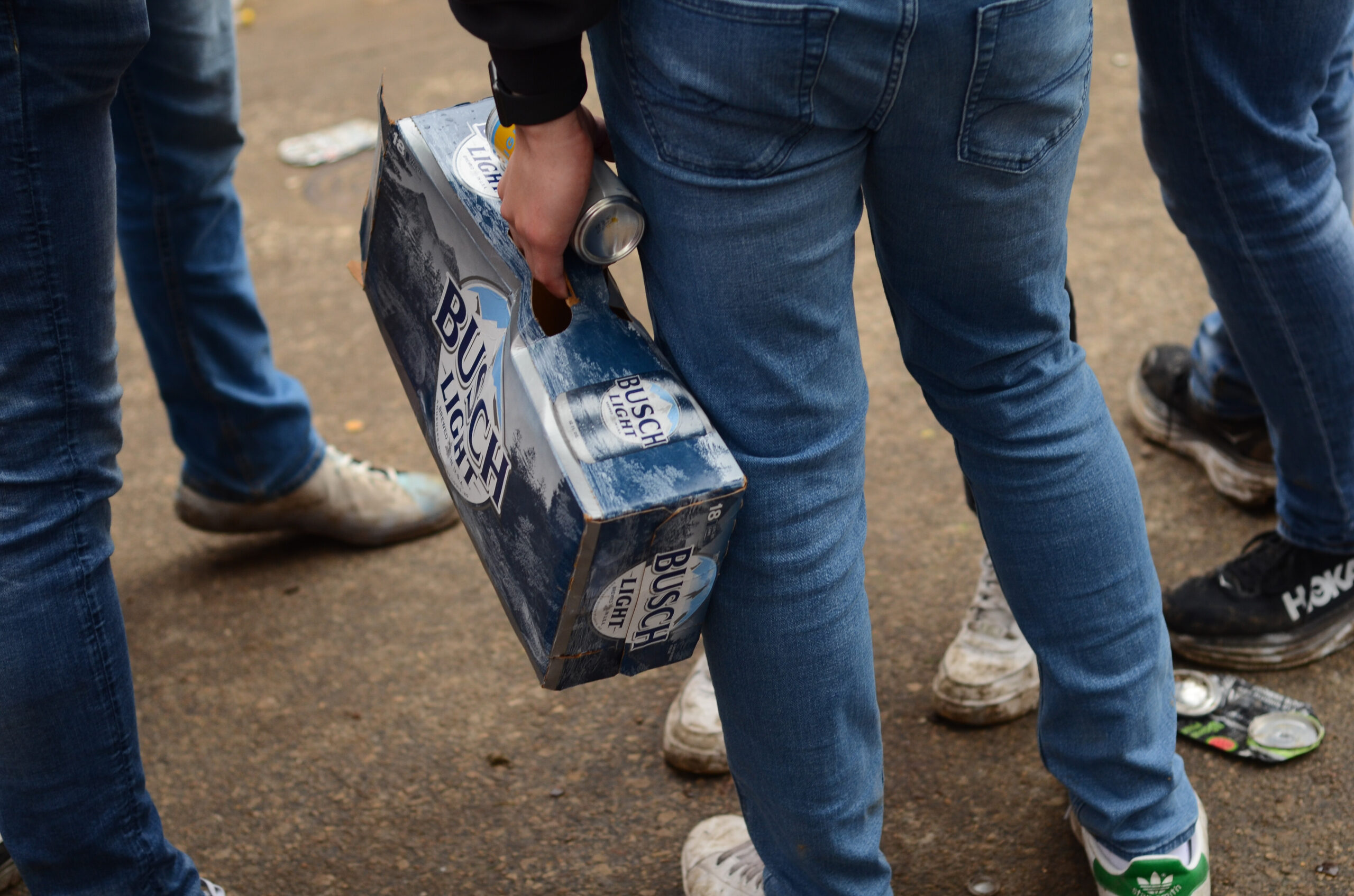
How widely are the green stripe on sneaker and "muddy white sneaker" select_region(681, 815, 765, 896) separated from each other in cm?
43

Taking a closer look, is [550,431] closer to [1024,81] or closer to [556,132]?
[556,132]

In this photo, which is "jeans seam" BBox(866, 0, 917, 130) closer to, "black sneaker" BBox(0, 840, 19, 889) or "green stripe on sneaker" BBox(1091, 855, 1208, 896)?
"green stripe on sneaker" BBox(1091, 855, 1208, 896)

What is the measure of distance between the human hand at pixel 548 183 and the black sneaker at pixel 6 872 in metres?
1.21

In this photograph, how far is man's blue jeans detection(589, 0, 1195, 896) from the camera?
0.99 meters

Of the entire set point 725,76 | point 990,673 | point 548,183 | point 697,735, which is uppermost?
point 725,76

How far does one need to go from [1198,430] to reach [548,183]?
1.61m

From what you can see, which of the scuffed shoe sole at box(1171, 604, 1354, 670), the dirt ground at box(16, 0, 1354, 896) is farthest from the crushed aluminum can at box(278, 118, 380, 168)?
the scuffed shoe sole at box(1171, 604, 1354, 670)

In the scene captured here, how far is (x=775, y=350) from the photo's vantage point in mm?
1088

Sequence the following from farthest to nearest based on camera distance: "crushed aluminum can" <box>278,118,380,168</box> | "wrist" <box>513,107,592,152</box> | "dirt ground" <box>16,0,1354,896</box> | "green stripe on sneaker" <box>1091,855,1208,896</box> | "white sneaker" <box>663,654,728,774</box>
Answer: "crushed aluminum can" <box>278,118,380,168</box> < "white sneaker" <box>663,654,728,774</box> < "dirt ground" <box>16,0,1354,896</box> < "green stripe on sneaker" <box>1091,855,1208,896</box> < "wrist" <box>513,107,592,152</box>

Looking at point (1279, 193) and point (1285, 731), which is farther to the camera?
point (1285, 731)

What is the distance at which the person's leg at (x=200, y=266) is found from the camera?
192 cm

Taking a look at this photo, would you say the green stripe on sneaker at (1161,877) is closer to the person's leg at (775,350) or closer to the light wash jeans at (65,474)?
the person's leg at (775,350)

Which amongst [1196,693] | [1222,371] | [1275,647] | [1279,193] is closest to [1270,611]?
[1275,647]

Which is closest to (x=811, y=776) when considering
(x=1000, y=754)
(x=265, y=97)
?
(x=1000, y=754)
